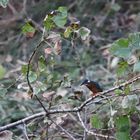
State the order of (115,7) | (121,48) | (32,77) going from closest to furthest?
(121,48), (32,77), (115,7)

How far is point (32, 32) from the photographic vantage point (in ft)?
4.33

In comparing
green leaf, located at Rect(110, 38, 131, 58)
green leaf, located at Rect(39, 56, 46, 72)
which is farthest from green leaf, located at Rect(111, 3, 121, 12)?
green leaf, located at Rect(110, 38, 131, 58)

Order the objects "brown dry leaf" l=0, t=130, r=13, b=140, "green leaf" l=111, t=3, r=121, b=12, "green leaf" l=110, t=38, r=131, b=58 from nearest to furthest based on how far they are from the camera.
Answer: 1. "green leaf" l=110, t=38, r=131, b=58
2. "brown dry leaf" l=0, t=130, r=13, b=140
3. "green leaf" l=111, t=3, r=121, b=12

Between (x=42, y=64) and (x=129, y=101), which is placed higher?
(x=42, y=64)

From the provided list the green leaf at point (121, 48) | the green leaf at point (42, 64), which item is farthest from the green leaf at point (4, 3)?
the green leaf at point (121, 48)

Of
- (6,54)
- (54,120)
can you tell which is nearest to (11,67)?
(6,54)

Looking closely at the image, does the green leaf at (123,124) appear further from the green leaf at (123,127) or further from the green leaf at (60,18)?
the green leaf at (60,18)

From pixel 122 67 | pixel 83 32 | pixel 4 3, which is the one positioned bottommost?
pixel 122 67

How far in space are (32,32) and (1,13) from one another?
2.03 m

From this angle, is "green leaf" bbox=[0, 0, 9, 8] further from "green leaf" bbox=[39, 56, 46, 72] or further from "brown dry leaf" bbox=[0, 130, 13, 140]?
"brown dry leaf" bbox=[0, 130, 13, 140]

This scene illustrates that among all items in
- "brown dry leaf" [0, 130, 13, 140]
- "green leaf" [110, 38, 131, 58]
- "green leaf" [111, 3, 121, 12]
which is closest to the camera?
"green leaf" [110, 38, 131, 58]

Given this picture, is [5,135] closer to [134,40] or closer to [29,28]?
[29,28]

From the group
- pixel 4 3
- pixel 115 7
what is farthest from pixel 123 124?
pixel 115 7

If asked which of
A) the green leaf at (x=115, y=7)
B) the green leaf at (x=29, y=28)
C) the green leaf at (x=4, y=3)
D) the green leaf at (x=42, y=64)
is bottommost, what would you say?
the green leaf at (x=42, y=64)
